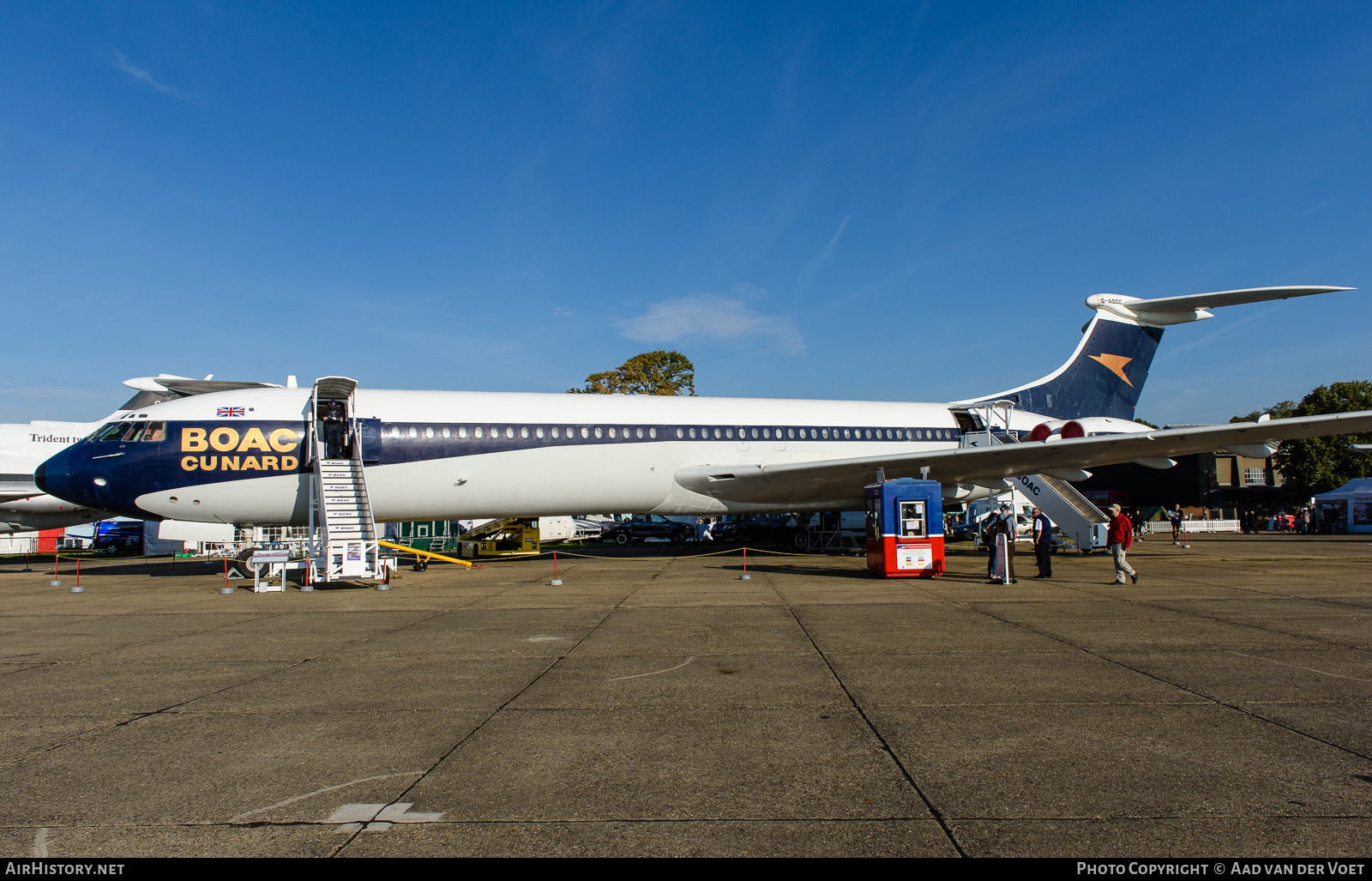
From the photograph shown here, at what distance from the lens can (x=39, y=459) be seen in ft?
90.9

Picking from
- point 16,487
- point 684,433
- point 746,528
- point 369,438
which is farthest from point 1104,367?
point 16,487

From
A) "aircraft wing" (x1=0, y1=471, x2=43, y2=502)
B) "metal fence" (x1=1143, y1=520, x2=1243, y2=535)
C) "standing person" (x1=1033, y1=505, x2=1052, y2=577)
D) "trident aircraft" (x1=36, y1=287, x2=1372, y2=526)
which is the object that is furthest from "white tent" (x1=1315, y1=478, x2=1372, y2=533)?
"aircraft wing" (x1=0, y1=471, x2=43, y2=502)

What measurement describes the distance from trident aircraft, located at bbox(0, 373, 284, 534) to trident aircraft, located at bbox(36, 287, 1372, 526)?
482cm

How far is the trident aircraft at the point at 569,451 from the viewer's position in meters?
16.1

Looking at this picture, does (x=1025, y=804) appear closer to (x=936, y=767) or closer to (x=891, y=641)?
(x=936, y=767)

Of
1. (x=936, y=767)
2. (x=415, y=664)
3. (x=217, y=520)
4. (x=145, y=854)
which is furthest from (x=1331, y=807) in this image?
(x=217, y=520)

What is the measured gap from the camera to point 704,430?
20141 millimetres

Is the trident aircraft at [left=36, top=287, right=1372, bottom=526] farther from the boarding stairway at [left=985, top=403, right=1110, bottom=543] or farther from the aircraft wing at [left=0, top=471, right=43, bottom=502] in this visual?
the aircraft wing at [left=0, top=471, right=43, bottom=502]

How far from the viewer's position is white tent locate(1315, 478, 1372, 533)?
3822cm

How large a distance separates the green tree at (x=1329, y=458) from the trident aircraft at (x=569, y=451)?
1524 inches

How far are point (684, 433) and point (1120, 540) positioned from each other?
10269 millimetres

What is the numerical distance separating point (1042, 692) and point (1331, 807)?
2.34 m

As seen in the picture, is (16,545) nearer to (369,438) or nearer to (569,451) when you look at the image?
(369,438)

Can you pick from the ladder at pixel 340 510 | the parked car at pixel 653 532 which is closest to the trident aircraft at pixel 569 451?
the ladder at pixel 340 510
